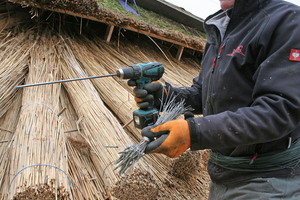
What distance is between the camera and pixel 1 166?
1.54 m

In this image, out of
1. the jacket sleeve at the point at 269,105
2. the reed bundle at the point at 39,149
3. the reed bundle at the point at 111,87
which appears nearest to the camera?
the jacket sleeve at the point at 269,105

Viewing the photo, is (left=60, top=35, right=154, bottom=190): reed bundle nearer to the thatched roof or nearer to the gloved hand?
the gloved hand

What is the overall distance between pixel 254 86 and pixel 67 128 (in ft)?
5.23

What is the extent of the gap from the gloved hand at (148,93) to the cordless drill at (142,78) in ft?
0.10

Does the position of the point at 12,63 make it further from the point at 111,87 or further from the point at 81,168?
the point at 81,168

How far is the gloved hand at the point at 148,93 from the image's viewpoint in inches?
55.8

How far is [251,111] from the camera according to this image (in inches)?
32.4

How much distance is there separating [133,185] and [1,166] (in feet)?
3.26

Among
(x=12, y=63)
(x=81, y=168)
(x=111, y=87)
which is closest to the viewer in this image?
(x=81, y=168)

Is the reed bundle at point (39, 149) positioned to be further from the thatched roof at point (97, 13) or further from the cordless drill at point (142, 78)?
the thatched roof at point (97, 13)

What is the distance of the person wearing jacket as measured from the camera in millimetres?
805

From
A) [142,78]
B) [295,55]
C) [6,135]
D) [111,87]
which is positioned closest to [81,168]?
[6,135]

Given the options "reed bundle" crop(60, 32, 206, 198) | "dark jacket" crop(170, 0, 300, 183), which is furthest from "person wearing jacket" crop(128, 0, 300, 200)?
"reed bundle" crop(60, 32, 206, 198)

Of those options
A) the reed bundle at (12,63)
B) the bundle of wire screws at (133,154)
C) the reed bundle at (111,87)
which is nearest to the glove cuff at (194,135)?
the bundle of wire screws at (133,154)
